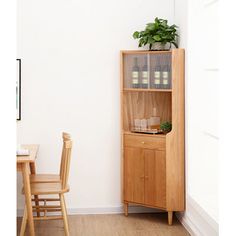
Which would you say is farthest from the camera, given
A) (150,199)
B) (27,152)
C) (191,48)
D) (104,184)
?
(104,184)

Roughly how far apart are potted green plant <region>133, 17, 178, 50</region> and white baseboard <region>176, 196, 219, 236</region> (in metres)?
1.43

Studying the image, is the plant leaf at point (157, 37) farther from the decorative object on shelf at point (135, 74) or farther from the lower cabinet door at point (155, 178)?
the lower cabinet door at point (155, 178)

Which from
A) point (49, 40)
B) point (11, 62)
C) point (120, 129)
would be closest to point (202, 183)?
point (120, 129)

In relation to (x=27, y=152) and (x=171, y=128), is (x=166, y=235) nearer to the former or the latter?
(x=171, y=128)

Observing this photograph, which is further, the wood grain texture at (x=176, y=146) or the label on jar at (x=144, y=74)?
the label on jar at (x=144, y=74)

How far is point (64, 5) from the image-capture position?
16.1 ft

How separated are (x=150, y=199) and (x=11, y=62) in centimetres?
310

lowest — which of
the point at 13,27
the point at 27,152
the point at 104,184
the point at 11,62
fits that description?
the point at 104,184

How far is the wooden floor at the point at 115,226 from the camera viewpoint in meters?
4.42

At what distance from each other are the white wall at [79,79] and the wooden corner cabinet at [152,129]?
0.71 feet

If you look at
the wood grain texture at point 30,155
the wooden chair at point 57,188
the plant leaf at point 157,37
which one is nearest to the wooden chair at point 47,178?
the wooden chair at point 57,188

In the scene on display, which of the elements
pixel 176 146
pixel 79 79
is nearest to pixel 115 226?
pixel 176 146

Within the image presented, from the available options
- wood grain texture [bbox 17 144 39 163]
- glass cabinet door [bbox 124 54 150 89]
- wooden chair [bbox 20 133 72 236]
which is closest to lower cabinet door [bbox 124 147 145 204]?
glass cabinet door [bbox 124 54 150 89]

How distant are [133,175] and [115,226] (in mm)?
510
